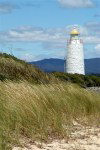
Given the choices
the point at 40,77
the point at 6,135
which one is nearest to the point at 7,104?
the point at 6,135

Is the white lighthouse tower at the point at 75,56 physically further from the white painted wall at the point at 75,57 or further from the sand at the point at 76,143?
the sand at the point at 76,143

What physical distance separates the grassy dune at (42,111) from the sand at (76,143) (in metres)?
0.19

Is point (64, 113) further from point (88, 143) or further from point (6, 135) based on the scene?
point (6, 135)

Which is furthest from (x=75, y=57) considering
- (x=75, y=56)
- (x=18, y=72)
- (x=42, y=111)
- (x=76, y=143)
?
(x=76, y=143)

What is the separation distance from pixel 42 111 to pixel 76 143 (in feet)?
3.93

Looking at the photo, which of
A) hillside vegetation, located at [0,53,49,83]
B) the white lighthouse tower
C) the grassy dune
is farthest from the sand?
the white lighthouse tower

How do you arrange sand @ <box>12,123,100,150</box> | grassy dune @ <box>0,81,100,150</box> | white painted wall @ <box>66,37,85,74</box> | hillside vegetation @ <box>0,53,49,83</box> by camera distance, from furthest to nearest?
white painted wall @ <box>66,37,85,74</box>, hillside vegetation @ <box>0,53,49,83</box>, grassy dune @ <box>0,81,100,150</box>, sand @ <box>12,123,100,150</box>

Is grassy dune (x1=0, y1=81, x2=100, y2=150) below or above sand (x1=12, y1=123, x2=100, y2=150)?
above

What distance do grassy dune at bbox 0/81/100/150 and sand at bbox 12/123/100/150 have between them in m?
0.19

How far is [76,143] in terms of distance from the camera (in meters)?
8.77

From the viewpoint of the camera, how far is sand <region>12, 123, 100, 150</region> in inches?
325

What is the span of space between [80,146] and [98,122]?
2.44 meters

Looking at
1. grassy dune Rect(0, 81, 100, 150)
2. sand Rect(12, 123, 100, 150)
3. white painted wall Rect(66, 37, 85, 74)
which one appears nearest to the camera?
sand Rect(12, 123, 100, 150)

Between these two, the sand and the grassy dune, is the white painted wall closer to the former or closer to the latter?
the grassy dune
